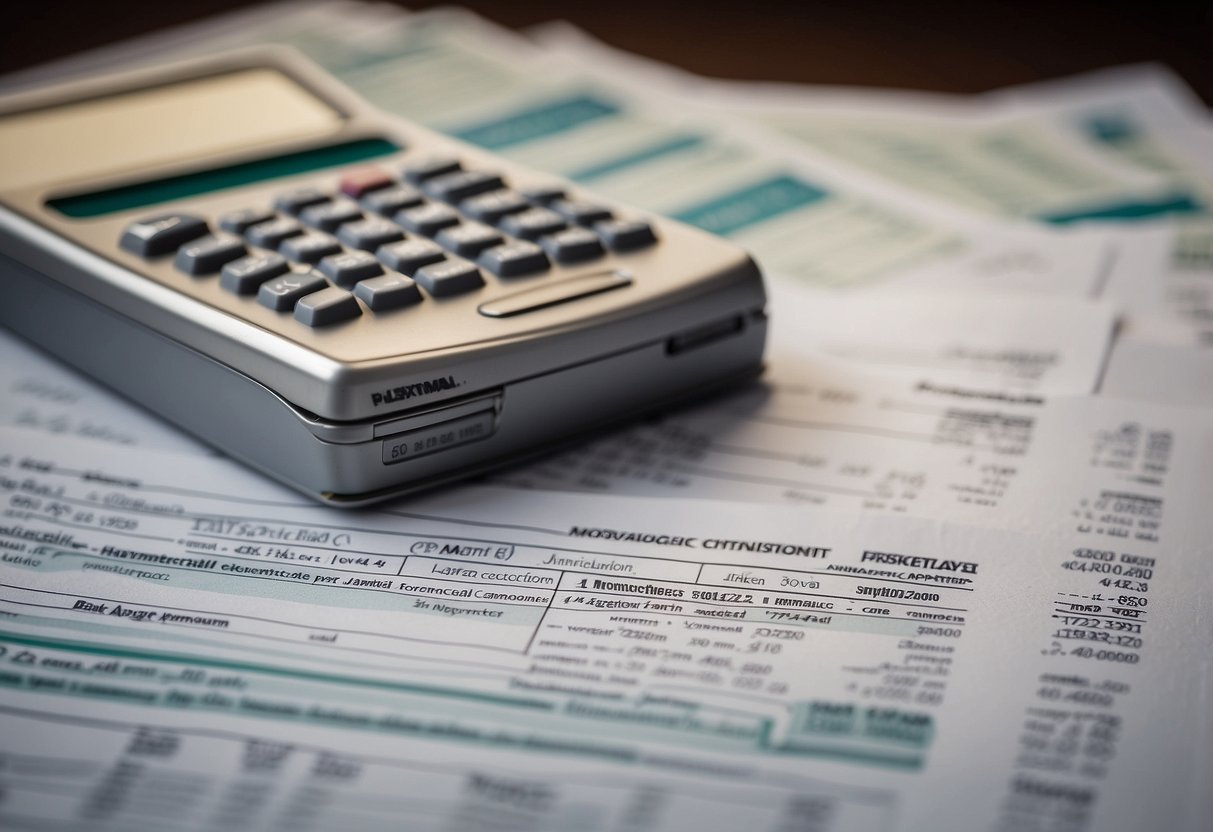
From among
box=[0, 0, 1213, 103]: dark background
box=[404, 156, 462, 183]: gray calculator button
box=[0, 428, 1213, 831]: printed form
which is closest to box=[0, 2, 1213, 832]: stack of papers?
box=[0, 428, 1213, 831]: printed form

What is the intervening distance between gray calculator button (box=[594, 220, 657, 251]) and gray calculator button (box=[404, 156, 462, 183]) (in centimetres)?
6

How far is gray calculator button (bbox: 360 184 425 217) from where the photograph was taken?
0.41 metres

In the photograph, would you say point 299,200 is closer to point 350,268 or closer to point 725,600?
point 350,268

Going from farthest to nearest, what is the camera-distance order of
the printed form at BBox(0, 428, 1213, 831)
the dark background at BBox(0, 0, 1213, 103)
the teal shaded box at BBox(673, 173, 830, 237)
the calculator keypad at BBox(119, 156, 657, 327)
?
the dark background at BBox(0, 0, 1213, 103)
the teal shaded box at BBox(673, 173, 830, 237)
the calculator keypad at BBox(119, 156, 657, 327)
the printed form at BBox(0, 428, 1213, 831)

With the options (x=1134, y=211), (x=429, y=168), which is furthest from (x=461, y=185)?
(x=1134, y=211)

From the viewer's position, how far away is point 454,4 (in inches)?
31.5

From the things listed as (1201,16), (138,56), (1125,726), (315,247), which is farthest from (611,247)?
(1201,16)

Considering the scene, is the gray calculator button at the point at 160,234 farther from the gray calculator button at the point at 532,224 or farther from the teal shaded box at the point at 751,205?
the teal shaded box at the point at 751,205

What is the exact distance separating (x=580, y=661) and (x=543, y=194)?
176 millimetres

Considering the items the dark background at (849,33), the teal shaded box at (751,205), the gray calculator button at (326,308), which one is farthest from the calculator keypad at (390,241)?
the dark background at (849,33)

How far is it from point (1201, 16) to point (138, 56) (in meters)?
0.58

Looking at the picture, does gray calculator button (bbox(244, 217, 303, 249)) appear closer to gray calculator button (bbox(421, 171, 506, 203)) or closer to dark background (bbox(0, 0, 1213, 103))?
gray calculator button (bbox(421, 171, 506, 203))

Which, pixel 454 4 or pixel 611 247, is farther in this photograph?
pixel 454 4

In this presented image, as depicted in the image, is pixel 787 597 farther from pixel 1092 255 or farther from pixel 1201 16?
pixel 1201 16
